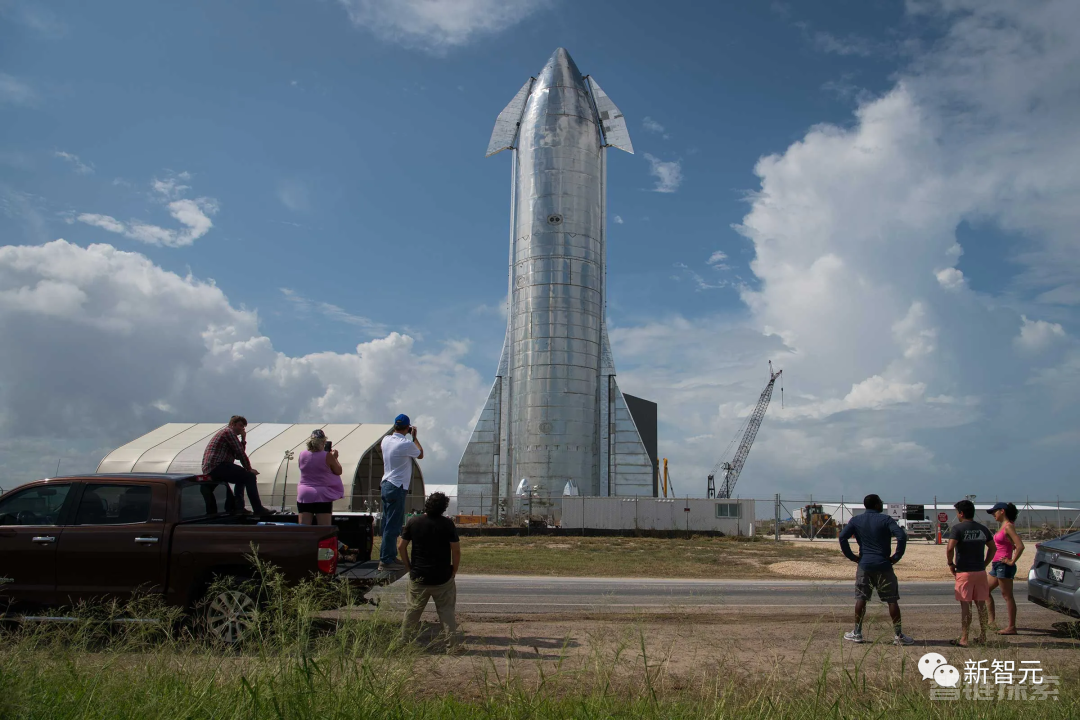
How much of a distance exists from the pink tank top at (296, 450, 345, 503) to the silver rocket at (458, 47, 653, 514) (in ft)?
95.4

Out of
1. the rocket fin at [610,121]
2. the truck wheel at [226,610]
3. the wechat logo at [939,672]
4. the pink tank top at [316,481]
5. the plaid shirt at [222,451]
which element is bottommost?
the wechat logo at [939,672]

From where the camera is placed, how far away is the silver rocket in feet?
129

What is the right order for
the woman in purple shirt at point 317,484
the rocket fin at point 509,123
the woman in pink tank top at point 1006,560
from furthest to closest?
the rocket fin at point 509,123, the woman in purple shirt at point 317,484, the woman in pink tank top at point 1006,560

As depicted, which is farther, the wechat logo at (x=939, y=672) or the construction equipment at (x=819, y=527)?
the construction equipment at (x=819, y=527)

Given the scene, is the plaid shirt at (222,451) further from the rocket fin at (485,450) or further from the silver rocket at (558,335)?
the rocket fin at (485,450)

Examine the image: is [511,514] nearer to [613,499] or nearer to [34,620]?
[613,499]

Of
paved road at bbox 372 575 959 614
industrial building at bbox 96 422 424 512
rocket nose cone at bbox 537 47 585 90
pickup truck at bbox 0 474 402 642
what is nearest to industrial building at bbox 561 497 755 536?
industrial building at bbox 96 422 424 512

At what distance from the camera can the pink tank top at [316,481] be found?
32.1 ft

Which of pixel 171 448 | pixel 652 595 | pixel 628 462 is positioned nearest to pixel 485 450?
pixel 628 462

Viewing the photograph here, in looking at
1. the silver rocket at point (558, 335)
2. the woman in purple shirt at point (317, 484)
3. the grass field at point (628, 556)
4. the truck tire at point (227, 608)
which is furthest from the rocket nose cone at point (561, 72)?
the truck tire at point (227, 608)

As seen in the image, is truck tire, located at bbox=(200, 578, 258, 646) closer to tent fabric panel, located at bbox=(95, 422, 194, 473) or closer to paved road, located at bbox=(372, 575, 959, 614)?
paved road, located at bbox=(372, 575, 959, 614)

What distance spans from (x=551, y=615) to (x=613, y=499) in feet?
92.4

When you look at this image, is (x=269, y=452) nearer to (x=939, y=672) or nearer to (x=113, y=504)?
(x=113, y=504)

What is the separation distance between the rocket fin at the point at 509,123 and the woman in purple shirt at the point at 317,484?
1480 inches
